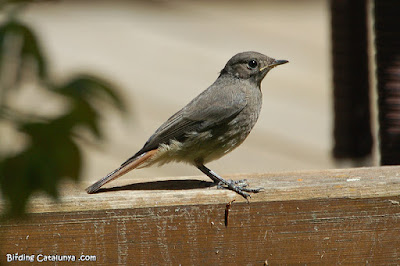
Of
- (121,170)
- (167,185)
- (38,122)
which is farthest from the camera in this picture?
(121,170)

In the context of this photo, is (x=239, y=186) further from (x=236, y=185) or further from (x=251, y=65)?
(x=251, y=65)

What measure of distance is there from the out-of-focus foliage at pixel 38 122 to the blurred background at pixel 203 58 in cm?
458

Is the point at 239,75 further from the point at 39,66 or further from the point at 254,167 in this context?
the point at 39,66

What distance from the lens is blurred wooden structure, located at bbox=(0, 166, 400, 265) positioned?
8.84ft

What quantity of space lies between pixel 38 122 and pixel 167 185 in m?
1.99

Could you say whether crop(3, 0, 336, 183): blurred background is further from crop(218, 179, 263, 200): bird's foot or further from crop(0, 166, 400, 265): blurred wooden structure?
crop(0, 166, 400, 265): blurred wooden structure

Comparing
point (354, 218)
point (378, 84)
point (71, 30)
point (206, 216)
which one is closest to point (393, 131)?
point (378, 84)

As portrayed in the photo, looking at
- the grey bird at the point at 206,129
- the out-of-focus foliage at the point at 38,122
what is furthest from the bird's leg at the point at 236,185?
the out-of-focus foliage at the point at 38,122

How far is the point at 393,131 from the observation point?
371cm

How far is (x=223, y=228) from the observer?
2758 mm

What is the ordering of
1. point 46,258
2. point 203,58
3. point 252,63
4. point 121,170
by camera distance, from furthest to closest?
point 203,58, point 252,63, point 121,170, point 46,258

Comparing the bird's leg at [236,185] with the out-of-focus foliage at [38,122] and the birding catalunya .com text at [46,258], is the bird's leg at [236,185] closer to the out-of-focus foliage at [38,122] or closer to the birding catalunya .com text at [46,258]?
the birding catalunya .com text at [46,258]

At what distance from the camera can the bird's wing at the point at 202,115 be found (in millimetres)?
3816

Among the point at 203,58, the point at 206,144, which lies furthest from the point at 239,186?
the point at 203,58
